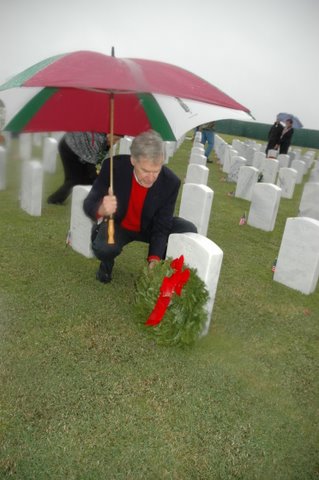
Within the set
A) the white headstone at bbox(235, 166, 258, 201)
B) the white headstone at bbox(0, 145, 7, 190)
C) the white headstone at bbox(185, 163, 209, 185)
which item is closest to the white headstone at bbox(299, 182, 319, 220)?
the white headstone at bbox(235, 166, 258, 201)

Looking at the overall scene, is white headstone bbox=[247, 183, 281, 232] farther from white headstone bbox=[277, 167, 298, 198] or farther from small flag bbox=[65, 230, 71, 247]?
white headstone bbox=[277, 167, 298, 198]

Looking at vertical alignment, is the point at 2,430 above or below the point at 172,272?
below

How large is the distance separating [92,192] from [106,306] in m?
0.98

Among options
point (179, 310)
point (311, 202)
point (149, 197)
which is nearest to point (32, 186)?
point (149, 197)

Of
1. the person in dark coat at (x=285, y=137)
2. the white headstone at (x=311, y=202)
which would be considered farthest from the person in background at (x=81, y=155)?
the person in dark coat at (x=285, y=137)

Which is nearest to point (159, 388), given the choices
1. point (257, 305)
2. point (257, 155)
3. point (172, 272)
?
point (172, 272)

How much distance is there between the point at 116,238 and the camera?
3.57m

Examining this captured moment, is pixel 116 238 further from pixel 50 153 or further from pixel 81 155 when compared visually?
pixel 50 153

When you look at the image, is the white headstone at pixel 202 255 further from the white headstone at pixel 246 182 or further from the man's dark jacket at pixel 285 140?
the man's dark jacket at pixel 285 140

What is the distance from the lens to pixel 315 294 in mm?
4180

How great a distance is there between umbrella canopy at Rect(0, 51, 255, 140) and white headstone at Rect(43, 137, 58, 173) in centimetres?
395

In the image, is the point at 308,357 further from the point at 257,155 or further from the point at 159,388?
the point at 257,155

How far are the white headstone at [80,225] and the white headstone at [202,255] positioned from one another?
1.40 metres

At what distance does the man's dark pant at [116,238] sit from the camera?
3480 mm
